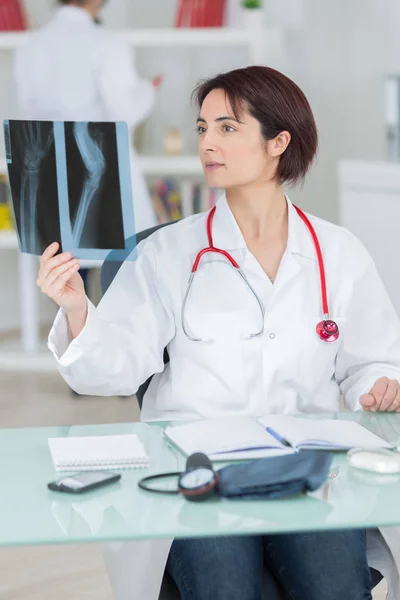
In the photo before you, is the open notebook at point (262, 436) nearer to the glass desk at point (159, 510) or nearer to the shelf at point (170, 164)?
the glass desk at point (159, 510)

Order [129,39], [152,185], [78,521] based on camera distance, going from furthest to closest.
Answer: [152,185], [129,39], [78,521]

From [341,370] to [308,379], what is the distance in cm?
10

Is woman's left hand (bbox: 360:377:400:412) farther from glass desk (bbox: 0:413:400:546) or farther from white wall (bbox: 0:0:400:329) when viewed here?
white wall (bbox: 0:0:400:329)

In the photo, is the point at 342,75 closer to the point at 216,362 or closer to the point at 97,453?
the point at 216,362

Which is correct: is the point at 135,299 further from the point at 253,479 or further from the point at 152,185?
the point at 152,185

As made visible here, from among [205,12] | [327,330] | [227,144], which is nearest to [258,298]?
[327,330]

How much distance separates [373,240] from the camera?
421 cm

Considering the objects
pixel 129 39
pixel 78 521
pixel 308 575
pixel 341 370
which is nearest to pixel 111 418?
pixel 129 39

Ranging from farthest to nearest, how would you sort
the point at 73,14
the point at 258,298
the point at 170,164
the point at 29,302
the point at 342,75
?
the point at 342,75 < the point at 29,302 < the point at 170,164 < the point at 73,14 < the point at 258,298

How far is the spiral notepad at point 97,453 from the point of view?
154 centimetres

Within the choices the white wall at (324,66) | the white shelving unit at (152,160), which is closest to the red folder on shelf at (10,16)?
the white shelving unit at (152,160)

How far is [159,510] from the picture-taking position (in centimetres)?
138

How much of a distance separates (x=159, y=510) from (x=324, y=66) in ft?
13.3

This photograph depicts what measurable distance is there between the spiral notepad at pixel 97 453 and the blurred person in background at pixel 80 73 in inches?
109
